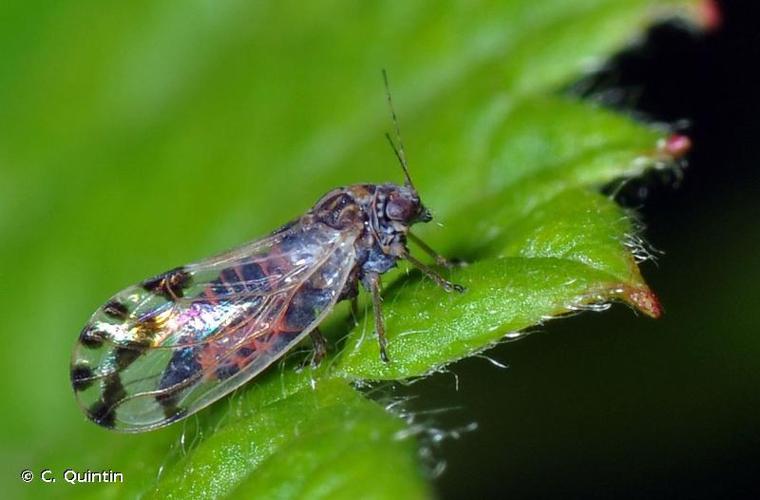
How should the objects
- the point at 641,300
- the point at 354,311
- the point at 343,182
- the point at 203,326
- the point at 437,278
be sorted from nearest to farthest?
1. the point at 641,300
2. the point at 437,278
3. the point at 203,326
4. the point at 354,311
5. the point at 343,182

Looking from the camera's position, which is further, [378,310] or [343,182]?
[343,182]

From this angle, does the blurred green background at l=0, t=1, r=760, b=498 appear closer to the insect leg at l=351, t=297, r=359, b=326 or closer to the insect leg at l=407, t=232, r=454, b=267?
the insect leg at l=407, t=232, r=454, b=267

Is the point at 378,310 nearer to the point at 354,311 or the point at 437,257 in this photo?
the point at 354,311

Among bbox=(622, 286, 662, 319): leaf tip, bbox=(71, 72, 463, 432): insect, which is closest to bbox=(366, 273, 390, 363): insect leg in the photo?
bbox=(71, 72, 463, 432): insect

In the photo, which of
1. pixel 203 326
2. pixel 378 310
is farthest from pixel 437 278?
pixel 203 326

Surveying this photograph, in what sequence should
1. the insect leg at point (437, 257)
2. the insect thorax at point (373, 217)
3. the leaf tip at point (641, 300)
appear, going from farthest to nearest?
the insect thorax at point (373, 217)
the insect leg at point (437, 257)
the leaf tip at point (641, 300)

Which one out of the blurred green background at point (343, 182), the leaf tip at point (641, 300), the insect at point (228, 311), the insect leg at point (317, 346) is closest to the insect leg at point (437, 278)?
the insect at point (228, 311)

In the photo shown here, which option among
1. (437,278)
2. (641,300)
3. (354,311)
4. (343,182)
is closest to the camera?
(641,300)

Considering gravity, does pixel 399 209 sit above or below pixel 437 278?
above

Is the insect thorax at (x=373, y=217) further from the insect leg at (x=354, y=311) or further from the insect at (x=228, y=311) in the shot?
the insect leg at (x=354, y=311)
